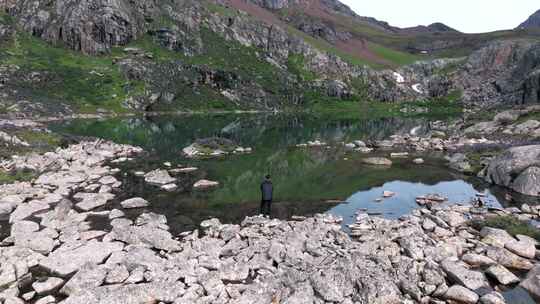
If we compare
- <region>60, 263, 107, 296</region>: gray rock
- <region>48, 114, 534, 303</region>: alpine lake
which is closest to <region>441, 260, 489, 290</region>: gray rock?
<region>48, 114, 534, 303</region>: alpine lake

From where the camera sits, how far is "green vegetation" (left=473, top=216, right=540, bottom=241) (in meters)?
22.1

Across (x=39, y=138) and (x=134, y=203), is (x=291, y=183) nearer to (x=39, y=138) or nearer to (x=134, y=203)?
(x=134, y=203)

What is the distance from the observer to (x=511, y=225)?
23391 millimetres

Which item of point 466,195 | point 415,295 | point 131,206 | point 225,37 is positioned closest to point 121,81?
point 225,37

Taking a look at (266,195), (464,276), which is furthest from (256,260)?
(464,276)

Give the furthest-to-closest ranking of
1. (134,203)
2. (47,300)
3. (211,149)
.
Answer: (211,149)
(134,203)
(47,300)

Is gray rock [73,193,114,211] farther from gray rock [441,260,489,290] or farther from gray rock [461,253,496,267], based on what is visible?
gray rock [461,253,496,267]

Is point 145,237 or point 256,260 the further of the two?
point 145,237

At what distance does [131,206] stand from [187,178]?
34.7ft

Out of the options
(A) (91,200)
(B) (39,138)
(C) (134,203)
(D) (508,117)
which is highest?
(D) (508,117)

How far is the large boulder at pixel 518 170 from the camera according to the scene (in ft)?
110

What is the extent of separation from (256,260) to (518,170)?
3111 centimetres

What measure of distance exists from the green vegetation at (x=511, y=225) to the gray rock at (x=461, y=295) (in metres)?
9.33

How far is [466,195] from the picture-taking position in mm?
34281
